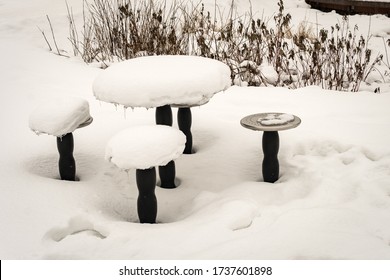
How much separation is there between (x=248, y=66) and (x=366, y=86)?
1.29m

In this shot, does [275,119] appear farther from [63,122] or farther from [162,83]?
[63,122]

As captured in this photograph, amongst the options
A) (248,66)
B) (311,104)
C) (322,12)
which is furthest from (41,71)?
(322,12)

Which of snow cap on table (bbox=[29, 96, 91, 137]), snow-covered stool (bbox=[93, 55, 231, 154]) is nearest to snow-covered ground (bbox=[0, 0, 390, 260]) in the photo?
snow cap on table (bbox=[29, 96, 91, 137])

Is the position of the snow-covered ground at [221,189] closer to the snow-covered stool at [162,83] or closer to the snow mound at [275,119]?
the snow mound at [275,119]

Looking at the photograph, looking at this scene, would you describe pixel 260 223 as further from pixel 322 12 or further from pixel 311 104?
pixel 322 12

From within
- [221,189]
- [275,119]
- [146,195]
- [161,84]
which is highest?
[161,84]

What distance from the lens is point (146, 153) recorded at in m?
2.28

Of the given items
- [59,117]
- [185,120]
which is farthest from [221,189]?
[59,117]

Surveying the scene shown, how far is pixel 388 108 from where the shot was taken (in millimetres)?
3863

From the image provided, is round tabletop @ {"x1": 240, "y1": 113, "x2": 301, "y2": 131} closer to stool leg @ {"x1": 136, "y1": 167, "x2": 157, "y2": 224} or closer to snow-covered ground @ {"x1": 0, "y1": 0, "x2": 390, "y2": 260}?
snow-covered ground @ {"x1": 0, "y1": 0, "x2": 390, "y2": 260}

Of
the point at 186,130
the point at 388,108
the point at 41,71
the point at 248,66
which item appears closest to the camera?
the point at 186,130

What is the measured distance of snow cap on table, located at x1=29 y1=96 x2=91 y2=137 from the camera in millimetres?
2699

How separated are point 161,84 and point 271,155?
857mm

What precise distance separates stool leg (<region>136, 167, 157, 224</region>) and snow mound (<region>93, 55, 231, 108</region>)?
405 mm
